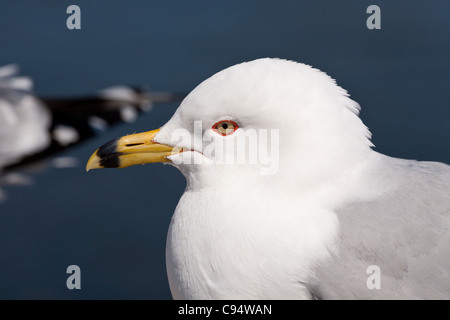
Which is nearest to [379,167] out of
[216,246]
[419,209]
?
[419,209]

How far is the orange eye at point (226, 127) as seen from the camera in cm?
101

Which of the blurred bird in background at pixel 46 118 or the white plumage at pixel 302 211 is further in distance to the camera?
the blurred bird in background at pixel 46 118

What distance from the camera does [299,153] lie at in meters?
0.97

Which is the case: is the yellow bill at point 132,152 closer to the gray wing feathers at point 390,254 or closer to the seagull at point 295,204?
the seagull at point 295,204

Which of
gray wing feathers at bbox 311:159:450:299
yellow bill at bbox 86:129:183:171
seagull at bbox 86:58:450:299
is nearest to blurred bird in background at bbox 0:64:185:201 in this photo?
yellow bill at bbox 86:129:183:171

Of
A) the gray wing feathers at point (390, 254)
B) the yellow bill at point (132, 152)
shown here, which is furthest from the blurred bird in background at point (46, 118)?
the gray wing feathers at point (390, 254)

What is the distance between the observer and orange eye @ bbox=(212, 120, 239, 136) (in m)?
1.01

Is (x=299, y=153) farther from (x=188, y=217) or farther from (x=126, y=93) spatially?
(x=126, y=93)

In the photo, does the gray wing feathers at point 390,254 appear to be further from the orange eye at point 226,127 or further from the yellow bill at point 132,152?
the yellow bill at point 132,152

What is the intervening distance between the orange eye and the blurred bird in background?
340 millimetres

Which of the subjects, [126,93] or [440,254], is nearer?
[440,254]

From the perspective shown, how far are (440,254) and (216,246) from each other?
38 cm

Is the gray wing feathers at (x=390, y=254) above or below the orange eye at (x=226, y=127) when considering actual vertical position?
below

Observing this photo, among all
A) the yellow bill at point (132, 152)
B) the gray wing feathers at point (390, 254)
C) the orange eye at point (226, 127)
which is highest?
the orange eye at point (226, 127)
